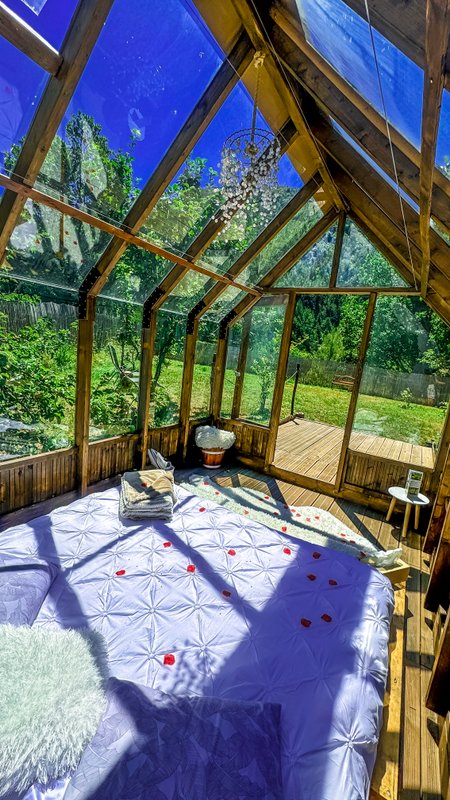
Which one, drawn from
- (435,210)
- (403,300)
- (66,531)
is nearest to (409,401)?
(403,300)

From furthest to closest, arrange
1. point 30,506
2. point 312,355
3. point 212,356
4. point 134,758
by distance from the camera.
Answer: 1. point 312,355
2. point 212,356
3. point 30,506
4. point 134,758

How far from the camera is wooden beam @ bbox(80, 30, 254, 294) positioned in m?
2.30

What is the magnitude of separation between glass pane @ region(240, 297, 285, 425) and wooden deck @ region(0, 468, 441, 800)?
217 cm

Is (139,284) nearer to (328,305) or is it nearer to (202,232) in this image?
(202,232)

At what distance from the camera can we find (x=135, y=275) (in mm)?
3896

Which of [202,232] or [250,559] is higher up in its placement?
[202,232]

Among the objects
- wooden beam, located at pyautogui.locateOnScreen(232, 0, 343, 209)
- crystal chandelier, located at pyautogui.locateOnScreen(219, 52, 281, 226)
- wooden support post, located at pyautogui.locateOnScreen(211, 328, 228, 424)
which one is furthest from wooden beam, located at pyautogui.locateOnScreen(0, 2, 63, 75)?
wooden support post, located at pyautogui.locateOnScreen(211, 328, 228, 424)

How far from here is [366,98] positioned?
1681 mm

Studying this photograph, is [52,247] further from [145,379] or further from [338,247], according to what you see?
[338,247]

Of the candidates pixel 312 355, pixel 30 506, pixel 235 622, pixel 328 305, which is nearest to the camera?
pixel 235 622

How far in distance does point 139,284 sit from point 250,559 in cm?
327

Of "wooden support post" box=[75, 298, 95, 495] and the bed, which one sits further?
"wooden support post" box=[75, 298, 95, 495]

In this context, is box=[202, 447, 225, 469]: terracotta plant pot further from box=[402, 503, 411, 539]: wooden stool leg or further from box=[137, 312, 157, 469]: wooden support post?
box=[402, 503, 411, 539]: wooden stool leg

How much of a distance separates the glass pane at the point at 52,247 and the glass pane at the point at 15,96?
43 centimetres
